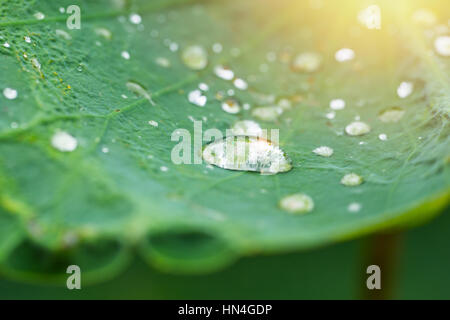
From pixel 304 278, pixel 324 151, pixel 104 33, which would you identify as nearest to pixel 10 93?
pixel 104 33

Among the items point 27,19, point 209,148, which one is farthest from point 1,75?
point 209,148

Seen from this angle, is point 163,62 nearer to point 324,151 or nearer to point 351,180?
point 324,151

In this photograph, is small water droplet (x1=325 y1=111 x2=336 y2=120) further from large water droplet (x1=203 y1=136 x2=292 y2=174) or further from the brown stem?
the brown stem

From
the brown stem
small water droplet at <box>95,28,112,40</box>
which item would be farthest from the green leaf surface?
the brown stem

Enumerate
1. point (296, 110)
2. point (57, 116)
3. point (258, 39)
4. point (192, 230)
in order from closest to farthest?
point (192, 230) < point (57, 116) < point (296, 110) < point (258, 39)

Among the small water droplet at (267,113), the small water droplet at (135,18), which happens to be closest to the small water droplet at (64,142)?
the small water droplet at (267,113)

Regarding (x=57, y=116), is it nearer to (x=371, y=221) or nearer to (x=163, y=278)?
(x=371, y=221)

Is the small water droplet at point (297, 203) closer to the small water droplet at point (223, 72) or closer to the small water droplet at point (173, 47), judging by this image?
the small water droplet at point (223, 72)
